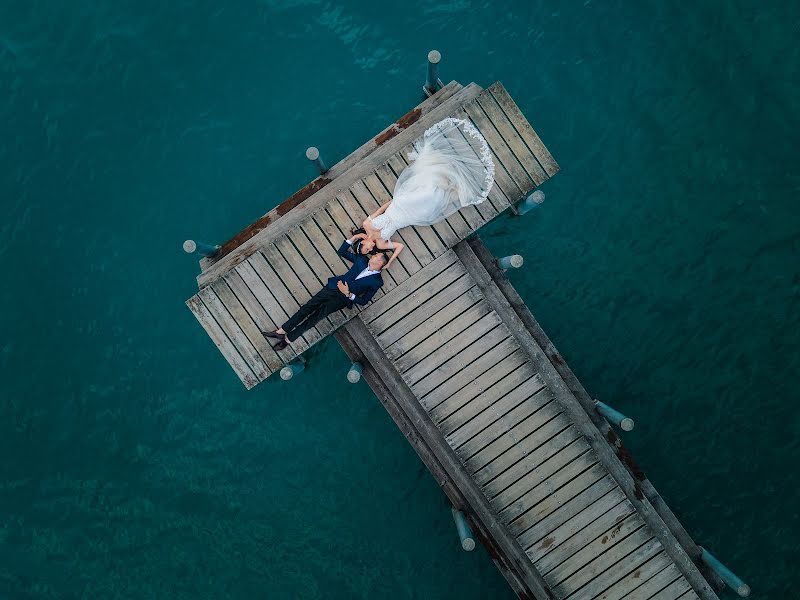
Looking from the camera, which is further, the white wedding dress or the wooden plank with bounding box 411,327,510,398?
the wooden plank with bounding box 411,327,510,398

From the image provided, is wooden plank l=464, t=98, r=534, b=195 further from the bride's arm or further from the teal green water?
the teal green water

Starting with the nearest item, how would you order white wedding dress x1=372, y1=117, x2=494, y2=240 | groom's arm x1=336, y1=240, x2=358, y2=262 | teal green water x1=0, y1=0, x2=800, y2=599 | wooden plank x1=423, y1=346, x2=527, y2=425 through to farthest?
white wedding dress x1=372, y1=117, x2=494, y2=240 → groom's arm x1=336, y1=240, x2=358, y2=262 → wooden plank x1=423, y1=346, x2=527, y2=425 → teal green water x1=0, y1=0, x2=800, y2=599

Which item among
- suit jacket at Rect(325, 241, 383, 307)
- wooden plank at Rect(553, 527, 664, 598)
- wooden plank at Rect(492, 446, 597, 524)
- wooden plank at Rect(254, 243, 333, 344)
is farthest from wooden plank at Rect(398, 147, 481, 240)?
wooden plank at Rect(553, 527, 664, 598)

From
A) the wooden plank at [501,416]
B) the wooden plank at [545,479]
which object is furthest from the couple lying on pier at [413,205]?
the wooden plank at [545,479]

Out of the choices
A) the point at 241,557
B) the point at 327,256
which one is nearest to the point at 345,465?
the point at 241,557

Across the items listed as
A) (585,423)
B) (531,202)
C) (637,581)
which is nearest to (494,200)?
(531,202)

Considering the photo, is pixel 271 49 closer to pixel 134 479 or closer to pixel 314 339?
pixel 314 339

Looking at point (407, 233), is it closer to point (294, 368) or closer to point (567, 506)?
point (294, 368)
